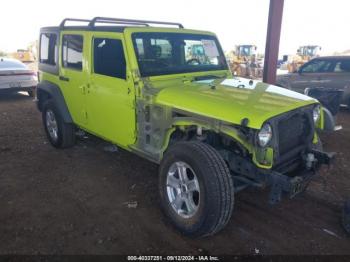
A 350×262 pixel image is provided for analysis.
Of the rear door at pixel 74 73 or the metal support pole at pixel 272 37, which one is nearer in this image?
the rear door at pixel 74 73

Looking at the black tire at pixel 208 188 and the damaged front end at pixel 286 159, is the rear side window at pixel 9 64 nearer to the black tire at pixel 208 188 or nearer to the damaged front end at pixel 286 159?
the black tire at pixel 208 188

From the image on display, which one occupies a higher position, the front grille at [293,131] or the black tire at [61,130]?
the front grille at [293,131]

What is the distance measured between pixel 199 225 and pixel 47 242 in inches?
58.8

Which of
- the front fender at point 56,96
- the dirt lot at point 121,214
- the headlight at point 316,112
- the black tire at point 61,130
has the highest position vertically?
the headlight at point 316,112

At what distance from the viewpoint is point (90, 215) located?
3670mm

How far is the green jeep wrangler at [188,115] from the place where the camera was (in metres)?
2.96

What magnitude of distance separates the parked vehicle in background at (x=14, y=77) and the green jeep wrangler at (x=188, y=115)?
549 centimetres

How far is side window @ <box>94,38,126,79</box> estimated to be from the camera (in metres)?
3.92

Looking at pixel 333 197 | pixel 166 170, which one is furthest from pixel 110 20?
pixel 333 197

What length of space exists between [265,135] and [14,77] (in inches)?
359

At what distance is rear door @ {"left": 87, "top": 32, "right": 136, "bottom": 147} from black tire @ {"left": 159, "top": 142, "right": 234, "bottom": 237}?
1.04m

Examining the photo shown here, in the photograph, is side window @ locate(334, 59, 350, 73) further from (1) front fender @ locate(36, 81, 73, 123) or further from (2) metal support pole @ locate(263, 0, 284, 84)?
(1) front fender @ locate(36, 81, 73, 123)

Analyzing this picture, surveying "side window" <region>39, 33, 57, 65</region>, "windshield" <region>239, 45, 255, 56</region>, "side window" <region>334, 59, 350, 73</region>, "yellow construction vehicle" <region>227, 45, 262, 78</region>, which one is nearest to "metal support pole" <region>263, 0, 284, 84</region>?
"side window" <region>334, 59, 350, 73</region>

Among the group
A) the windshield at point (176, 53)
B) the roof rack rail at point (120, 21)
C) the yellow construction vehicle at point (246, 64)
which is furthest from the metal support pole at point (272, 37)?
the yellow construction vehicle at point (246, 64)
